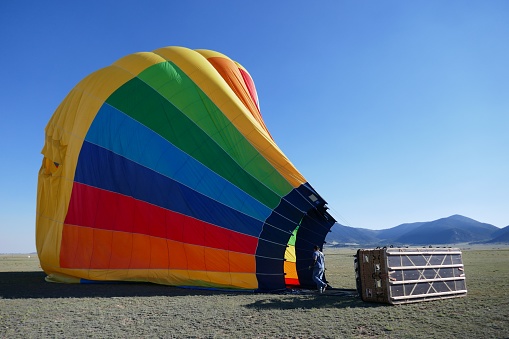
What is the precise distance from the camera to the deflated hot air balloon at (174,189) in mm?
10281

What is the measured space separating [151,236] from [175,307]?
11.1 ft

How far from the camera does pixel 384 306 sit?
7.95 m

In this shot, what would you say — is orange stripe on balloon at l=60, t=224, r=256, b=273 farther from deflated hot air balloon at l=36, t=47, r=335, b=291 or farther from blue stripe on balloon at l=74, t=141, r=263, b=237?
blue stripe on balloon at l=74, t=141, r=263, b=237

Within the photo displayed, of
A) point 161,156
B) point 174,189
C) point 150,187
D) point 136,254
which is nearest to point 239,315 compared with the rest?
point 174,189

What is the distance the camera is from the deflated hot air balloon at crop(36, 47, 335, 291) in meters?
10.3

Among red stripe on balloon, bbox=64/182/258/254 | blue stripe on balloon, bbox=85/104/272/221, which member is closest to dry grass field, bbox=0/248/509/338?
red stripe on balloon, bbox=64/182/258/254

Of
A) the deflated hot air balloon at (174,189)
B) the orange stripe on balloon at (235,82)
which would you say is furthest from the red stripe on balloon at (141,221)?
the orange stripe on balloon at (235,82)

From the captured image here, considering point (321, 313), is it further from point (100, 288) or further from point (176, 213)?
point (100, 288)

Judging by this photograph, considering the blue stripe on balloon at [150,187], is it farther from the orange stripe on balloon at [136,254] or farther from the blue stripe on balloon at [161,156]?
the orange stripe on balloon at [136,254]

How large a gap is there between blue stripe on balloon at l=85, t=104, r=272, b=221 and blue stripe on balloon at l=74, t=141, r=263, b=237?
0.16 meters

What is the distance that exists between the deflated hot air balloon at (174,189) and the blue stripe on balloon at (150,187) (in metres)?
0.03

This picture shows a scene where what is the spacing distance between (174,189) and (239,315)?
15.0 feet

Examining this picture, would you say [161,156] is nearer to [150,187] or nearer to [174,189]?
[150,187]

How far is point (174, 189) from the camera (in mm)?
10844
